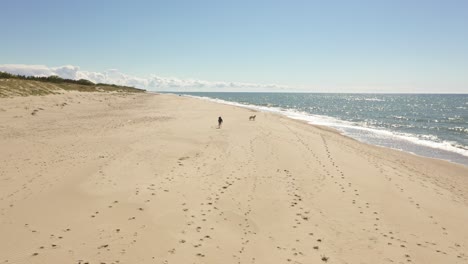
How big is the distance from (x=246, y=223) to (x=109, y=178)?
7.53 meters

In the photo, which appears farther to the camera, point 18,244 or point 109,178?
point 109,178

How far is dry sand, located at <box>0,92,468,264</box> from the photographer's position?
30.4ft

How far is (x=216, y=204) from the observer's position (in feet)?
40.9

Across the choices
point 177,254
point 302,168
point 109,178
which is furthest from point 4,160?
point 302,168

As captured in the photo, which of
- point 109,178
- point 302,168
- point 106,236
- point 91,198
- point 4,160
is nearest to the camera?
point 106,236

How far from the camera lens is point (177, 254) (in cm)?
884

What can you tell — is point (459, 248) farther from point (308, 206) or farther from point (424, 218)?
point (308, 206)

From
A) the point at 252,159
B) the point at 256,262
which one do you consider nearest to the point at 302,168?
the point at 252,159

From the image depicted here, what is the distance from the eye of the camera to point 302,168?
60.4 feet

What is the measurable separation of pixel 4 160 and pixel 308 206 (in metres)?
16.1

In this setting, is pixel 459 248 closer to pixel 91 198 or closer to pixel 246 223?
pixel 246 223

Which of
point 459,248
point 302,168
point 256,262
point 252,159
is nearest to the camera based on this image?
point 256,262

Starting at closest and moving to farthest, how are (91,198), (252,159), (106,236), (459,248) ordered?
(106,236) → (459,248) → (91,198) → (252,159)

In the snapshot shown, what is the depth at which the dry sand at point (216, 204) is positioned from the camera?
927 cm
